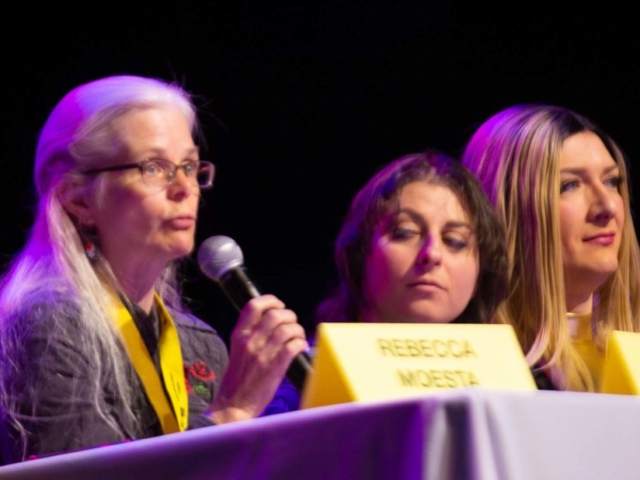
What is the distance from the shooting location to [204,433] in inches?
39.1

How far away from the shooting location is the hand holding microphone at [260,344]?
145 centimetres

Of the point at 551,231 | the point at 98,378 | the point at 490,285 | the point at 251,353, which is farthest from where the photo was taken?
the point at 551,231

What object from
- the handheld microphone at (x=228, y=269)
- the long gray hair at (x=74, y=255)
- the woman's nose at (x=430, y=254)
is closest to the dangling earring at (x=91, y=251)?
the long gray hair at (x=74, y=255)

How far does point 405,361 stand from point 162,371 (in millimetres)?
830

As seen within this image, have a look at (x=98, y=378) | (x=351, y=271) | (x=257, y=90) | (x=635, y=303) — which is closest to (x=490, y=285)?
(x=351, y=271)

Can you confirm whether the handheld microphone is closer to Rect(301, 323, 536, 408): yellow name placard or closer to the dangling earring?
the dangling earring

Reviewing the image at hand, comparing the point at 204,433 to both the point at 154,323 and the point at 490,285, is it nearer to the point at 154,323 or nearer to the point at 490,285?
the point at 154,323

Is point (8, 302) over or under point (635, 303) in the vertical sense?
over

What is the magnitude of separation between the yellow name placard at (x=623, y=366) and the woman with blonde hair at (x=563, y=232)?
35.3 inches

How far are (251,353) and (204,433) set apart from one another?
49cm

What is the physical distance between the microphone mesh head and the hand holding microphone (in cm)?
2

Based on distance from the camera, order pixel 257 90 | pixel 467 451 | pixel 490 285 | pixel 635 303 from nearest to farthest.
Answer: pixel 467 451, pixel 490 285, pixel 635 303, pixel 257 90

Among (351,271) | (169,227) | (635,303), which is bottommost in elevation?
(635,303)

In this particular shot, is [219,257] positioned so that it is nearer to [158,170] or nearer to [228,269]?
[228,269]
